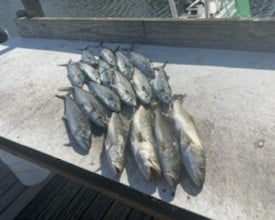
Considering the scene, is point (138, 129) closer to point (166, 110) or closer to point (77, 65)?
point (166, 110)

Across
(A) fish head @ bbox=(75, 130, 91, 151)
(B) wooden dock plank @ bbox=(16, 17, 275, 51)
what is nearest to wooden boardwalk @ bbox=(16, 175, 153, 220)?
(A) fish head @ bbox=(75, 130, 91, 151)

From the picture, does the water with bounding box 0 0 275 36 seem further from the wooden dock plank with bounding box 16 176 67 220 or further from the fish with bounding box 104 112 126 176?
the fish with bounding box 104 112 126 176

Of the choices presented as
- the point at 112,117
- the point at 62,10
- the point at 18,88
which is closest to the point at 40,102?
the point at 18,88

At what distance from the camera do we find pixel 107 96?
292 cm

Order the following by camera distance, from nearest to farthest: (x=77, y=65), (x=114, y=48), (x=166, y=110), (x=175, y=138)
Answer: (x=175, y=138) < (x=166, y=110) < (x=77, y=65) < (x=114, y=48)

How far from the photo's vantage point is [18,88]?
3.74 meters

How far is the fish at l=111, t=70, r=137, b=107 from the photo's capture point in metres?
2.84

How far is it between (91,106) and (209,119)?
1.00 metres

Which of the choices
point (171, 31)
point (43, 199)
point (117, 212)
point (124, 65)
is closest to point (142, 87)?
A: point (124, 65)

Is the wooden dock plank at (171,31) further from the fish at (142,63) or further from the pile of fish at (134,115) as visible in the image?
the fish at (142,63)

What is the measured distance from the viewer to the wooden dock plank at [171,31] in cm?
313

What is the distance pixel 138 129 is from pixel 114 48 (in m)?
1.90

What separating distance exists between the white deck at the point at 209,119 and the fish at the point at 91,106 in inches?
7.4

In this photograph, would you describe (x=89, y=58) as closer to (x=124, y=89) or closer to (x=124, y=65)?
(x=124, y=65)
